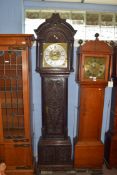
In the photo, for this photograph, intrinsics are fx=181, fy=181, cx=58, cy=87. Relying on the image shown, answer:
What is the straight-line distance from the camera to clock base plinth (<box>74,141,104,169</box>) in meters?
2.70

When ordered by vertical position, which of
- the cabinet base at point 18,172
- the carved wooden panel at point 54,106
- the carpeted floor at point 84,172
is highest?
the carved wooden panel at point 54,106

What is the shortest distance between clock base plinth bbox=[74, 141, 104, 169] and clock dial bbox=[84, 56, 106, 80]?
101cm

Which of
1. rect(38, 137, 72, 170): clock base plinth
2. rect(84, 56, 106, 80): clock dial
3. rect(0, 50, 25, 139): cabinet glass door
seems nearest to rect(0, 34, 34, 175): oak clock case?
rect(0, 50, 25, 139): cabinet glass door

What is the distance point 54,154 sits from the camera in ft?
8.94

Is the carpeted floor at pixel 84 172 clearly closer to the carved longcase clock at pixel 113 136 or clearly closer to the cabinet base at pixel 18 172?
the carved longcase clock at pixel 113 136

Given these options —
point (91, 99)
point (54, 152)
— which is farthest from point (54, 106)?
point (54, 152)

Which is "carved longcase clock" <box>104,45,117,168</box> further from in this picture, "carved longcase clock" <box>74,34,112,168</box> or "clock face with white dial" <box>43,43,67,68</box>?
"clock face with white dial" <box>43,43,67,68</box>

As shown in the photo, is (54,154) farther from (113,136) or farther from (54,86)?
(54,86)

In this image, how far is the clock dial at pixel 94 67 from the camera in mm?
2504

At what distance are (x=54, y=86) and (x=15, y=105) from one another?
1.94ft

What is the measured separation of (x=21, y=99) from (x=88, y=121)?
3.42ft

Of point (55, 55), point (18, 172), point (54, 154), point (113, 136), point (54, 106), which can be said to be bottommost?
point (18, 172)

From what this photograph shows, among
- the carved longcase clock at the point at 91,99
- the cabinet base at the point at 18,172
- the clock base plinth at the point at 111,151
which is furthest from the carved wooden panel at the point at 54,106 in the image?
the clock base plinth at the point at 111,151

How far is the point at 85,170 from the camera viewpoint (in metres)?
2.76
